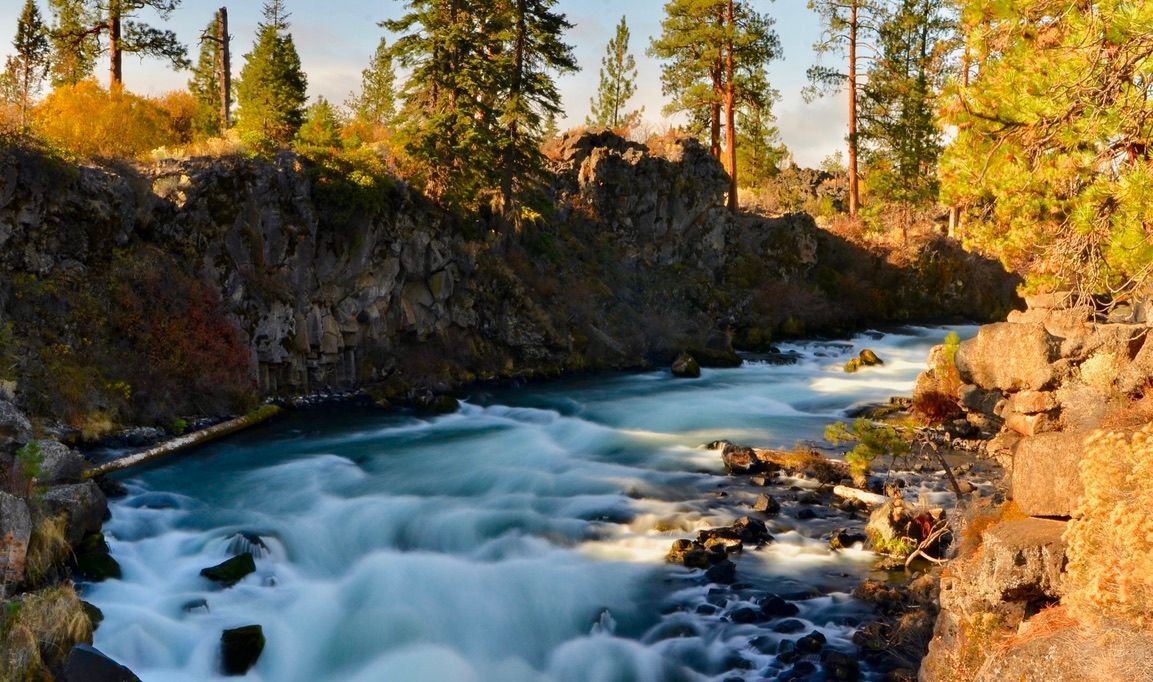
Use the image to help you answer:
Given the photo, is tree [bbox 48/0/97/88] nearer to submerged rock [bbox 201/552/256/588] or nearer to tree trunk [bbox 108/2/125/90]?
tree trunk [bbox 108/2/125/90]

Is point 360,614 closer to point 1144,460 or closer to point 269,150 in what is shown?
point 1144,460

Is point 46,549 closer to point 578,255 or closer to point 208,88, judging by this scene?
point 578,255

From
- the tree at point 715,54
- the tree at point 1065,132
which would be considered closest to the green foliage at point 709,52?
the tree at point 715,54

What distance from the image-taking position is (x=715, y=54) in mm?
37969

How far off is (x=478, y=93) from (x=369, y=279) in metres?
8.92


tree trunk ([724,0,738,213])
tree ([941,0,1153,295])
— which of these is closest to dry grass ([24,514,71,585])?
tree ([941,0,1153,295])

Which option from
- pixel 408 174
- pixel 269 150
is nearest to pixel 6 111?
pixel 269 150

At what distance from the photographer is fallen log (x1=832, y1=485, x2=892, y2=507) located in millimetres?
13875

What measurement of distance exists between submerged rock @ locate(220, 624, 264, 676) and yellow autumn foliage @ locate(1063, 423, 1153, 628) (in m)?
8.66

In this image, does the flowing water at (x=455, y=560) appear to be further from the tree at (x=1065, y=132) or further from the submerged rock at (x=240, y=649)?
the tree at (x=1065, y=132)

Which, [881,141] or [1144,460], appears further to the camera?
[881,141]

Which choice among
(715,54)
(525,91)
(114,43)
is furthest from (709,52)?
(114,43)

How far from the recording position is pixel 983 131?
10.9 metres

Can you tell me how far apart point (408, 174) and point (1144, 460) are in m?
24.3
